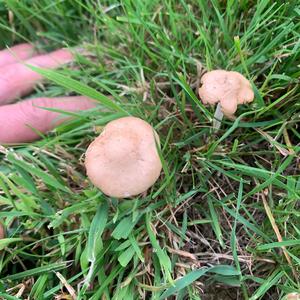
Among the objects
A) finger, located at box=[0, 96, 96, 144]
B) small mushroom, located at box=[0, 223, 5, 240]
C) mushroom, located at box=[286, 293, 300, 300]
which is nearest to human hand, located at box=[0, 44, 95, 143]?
finger, located at box=[0, 96, 96, 144]

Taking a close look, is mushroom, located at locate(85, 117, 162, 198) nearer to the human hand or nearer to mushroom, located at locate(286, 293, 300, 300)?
the human hand

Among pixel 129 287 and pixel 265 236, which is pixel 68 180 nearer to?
pixel 129 287

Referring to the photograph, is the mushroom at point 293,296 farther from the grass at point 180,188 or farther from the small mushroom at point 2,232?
the small mushroom at point 2,232

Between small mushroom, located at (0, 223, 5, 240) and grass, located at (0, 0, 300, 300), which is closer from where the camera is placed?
grass, located at (0, 0, 300, 300)

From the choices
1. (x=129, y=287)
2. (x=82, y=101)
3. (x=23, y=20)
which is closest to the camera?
(x=129, y=287)

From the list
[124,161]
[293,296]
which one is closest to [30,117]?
[124,161]

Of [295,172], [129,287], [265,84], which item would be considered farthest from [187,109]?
[129,287]

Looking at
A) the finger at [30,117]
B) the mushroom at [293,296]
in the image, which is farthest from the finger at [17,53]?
the mushroom at [293,296]

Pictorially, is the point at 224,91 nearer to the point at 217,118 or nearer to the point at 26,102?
the point at 217,118
